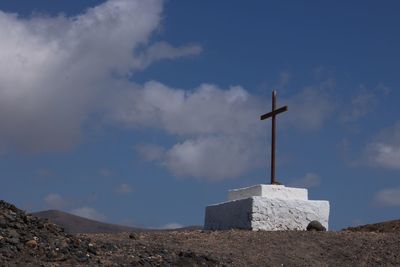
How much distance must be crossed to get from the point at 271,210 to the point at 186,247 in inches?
188

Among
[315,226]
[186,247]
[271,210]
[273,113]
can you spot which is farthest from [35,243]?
[273,113]

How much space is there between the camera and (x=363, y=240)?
17.6 metres

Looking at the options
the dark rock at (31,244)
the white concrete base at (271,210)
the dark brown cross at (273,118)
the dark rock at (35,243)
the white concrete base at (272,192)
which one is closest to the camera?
the dark rock at (35,243)

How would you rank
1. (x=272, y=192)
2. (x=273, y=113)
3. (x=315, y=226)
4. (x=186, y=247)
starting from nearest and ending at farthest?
(x=186, y=247)
(x=315, y=226)
(x=272, y=192)
(x=273, y=113)

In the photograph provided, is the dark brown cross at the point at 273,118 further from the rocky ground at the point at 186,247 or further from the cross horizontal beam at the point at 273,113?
the rocky ground at the point at 186,247

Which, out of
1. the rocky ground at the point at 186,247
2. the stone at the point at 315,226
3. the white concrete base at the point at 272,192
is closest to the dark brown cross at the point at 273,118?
the white concrete base at the point at 272,192

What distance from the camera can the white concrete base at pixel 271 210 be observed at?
19172 mm

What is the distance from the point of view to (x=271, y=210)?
19312mm

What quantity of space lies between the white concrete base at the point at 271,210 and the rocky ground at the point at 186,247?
149cm

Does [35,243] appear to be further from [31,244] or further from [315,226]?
[315,226]

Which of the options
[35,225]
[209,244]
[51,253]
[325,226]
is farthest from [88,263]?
[325,226]

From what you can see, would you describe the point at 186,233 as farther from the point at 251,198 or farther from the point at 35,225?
the point at 35,225

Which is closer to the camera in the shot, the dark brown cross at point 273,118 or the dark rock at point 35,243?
the dark rock at point 35,243

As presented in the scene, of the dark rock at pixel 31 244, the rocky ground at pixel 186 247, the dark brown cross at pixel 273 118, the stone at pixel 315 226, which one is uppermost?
the dark brown cross at pixel 273 118
